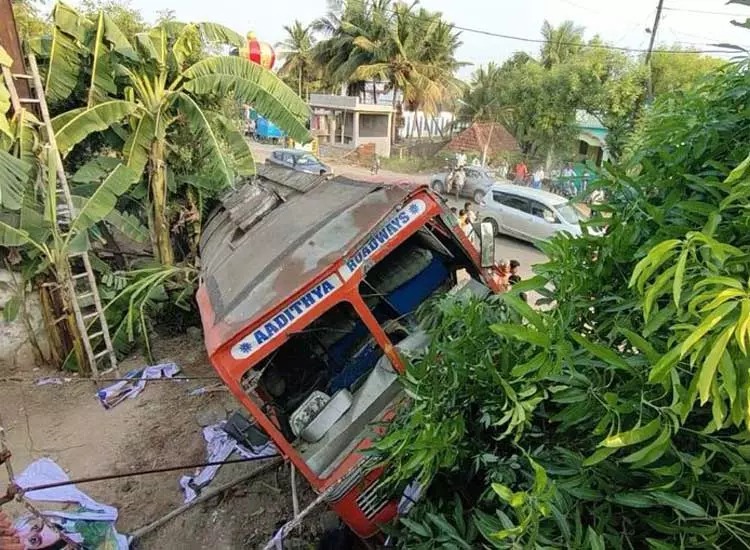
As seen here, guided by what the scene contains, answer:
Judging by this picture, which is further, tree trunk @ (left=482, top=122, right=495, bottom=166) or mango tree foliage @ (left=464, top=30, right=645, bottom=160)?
tree trunk @ (left=482, top=122, right=495, bottom=166)

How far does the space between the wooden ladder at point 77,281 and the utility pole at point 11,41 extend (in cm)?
13

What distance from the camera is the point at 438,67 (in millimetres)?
30859

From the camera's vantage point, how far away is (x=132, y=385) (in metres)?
7.74

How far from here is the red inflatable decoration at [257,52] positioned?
10305 mm

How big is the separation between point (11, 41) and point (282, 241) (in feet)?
19.5

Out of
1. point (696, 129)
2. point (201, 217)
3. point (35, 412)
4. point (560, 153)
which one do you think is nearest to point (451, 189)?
point (560, 153)

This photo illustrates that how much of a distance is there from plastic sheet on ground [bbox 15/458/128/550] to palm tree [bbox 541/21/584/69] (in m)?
30.3

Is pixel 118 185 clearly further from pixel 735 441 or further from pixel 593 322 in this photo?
pixel 735 441

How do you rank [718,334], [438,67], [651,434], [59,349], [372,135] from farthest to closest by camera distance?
[372,135] → [438,67] → [59,349] → [651,434] → [718,334]

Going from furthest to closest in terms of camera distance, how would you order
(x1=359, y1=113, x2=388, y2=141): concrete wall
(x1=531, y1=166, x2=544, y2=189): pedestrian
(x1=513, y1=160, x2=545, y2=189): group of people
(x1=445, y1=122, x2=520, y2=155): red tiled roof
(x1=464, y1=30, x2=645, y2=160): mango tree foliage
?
(x1=359, y1=113, x2=388, y2=141): concrete wall < (x1=445, y1=122, x2=520, y2=155): red tiled roof < (x1=513, y1=160, x2=545, y2=189): group of people < (x1=531, y1=166, x2=544, y2=189): pedestrian < (x1=464, y1=30, x2=645, y2=160): mango tree foliage

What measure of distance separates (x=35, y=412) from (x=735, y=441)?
8.64m

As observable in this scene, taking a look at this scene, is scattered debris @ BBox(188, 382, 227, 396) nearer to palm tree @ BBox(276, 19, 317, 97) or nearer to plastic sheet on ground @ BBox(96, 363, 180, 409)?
plastic sheet on ground @ BBox(96, 363, 180, 409)

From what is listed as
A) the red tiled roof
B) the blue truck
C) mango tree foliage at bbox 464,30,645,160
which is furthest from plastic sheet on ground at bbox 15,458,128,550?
the blue truck

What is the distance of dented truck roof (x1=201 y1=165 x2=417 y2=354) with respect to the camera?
3.63 m
